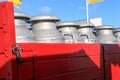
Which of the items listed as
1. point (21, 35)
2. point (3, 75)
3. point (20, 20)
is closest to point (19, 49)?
Answer: point (3, 75)

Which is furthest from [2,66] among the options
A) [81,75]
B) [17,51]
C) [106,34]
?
[106,34]

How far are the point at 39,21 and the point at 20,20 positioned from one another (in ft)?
1.42

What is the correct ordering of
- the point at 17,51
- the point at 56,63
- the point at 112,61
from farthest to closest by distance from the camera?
the point at 112,61, the point at 56,63, the point at 17,51

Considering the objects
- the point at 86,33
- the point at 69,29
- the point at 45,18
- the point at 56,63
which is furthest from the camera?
the point at 86,33

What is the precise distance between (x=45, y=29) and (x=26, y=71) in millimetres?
1570

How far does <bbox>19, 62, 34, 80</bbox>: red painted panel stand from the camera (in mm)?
2677

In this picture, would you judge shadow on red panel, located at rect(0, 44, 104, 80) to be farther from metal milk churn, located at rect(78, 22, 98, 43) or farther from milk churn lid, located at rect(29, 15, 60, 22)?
metal milk churn, located at rect(78, 22, 98, 43)

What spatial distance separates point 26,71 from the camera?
2.75 metres

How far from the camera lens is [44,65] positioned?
3027mm

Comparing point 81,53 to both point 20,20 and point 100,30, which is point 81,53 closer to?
point 20,20

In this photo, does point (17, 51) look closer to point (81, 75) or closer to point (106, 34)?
point (81, 75)

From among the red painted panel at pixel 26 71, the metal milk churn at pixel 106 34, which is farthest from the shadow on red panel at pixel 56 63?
the metal milk churn at pixel 106 34

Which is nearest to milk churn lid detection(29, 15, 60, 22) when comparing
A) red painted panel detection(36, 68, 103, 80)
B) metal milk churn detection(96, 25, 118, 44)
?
red painted panel detection(36, 68, 103, 80)

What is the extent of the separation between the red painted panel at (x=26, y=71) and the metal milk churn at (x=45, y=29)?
1.35 m
